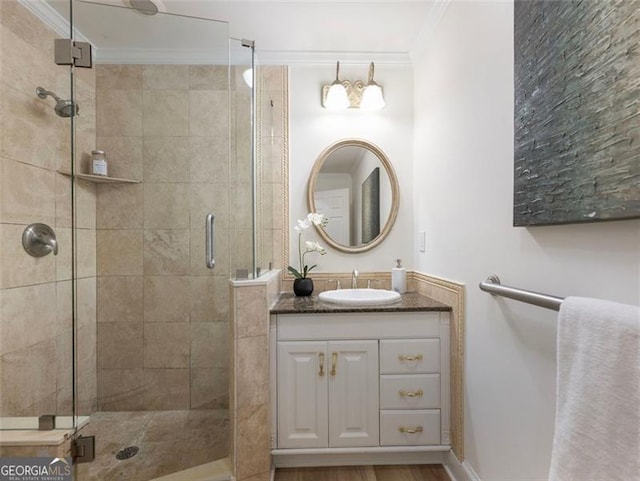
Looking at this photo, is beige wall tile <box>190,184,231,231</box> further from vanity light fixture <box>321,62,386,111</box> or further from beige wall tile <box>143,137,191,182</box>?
vanity light fixture <box>321,62,386,111</box>

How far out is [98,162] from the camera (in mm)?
1836

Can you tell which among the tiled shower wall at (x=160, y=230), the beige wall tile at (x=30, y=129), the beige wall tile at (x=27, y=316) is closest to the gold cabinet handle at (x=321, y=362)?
the tiled shower wall at (x=160, y=230)

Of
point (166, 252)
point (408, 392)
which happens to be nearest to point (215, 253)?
point (166, 252)

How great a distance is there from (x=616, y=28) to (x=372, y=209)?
1.57 metres

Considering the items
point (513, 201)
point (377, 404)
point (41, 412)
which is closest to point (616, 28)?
point (513, 201)

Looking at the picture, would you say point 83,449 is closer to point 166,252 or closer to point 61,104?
point 166,252

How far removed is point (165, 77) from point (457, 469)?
277 centimetres

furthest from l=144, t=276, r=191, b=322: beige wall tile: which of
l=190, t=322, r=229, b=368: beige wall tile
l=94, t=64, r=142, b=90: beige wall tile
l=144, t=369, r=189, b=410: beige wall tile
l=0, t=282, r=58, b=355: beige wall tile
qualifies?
l=94, t=64, r=142, b=90: beige wall tile

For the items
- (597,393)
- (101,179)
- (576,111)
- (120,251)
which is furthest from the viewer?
(120,251)

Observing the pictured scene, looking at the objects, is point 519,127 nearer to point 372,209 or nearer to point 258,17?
point 372,209

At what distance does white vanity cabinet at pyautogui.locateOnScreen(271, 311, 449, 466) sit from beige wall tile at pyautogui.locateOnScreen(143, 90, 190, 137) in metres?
1.33

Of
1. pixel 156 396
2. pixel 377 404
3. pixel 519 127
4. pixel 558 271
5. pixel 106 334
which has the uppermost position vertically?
pixel 519 127

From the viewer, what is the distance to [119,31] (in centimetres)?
180

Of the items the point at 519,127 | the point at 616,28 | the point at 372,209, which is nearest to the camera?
the point at 616,28
